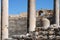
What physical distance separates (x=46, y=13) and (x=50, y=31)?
109 ft

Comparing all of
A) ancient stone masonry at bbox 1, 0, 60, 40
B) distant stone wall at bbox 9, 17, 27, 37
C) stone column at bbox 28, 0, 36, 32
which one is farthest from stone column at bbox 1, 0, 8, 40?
distant stone wall at bbox 9, 17, 27, 37

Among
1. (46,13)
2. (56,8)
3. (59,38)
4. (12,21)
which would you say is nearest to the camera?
(59,38)

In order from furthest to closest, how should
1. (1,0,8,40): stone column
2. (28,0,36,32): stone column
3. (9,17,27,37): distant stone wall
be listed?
(9,17,27,37): distant stone wall → (28,0,36,32): stone column → (1,0,8,40): stone column

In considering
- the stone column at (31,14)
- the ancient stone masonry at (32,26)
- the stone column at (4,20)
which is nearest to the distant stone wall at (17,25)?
the ancient stone masonry at (32,26)

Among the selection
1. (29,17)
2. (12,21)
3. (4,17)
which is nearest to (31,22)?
(29,17)

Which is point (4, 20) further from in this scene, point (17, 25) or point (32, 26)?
point (17, 25)

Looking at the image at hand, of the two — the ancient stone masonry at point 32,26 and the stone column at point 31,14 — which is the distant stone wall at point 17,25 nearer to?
the ancient stone masonry at point 32,26

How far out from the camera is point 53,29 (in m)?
13.0

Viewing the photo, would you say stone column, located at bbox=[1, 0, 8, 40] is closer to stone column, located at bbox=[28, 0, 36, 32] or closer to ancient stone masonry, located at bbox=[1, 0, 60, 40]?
ancient stone masonry, located at bbox=[1, 0, 60, 40]

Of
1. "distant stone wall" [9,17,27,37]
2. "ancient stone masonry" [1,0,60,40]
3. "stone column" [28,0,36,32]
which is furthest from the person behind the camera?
"distant stone wall" [9,17,27,37]

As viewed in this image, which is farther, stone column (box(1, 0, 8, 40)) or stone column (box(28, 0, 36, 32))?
stone column (box(28, 0, 36, 32))

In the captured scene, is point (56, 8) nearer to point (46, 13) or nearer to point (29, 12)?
point (29, 12)

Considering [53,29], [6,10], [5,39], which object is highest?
[6,10]

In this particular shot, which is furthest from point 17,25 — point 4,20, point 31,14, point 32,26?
point 4,20
